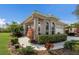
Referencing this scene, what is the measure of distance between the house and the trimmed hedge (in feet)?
0.12

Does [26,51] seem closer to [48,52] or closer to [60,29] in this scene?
[48,52]

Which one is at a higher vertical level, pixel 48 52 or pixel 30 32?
pixel 30 32

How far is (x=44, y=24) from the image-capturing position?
11.6 feet

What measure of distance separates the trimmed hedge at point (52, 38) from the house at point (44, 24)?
4cm

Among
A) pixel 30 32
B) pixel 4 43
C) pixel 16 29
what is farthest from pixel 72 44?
pixel 4 43

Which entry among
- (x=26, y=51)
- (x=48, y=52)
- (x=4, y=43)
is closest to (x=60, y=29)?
(x=48, y=52)

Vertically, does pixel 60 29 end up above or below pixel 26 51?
above

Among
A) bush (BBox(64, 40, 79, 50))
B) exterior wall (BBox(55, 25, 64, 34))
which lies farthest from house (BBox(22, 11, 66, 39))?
bush (BBox(64, 40, 79, 50))

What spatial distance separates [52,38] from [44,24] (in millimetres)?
180

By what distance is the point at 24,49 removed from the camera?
3.50 metres

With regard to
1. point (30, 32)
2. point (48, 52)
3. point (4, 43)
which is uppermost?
point (30, 32)

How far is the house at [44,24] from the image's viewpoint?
352 centimetres

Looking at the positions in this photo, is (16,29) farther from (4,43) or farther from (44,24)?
(44,24)
